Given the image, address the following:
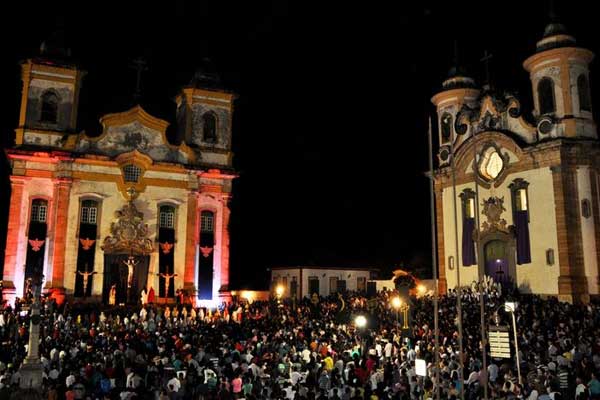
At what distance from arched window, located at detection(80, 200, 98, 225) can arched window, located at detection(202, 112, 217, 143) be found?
31.3 feet

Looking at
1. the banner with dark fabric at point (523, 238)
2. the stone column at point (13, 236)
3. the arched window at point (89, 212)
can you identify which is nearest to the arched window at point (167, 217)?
the arched window at point (89, 212)

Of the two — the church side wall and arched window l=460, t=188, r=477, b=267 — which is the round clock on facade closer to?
arched window l=460, t=188, r=477, b=267

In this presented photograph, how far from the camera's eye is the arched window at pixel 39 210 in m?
36.7

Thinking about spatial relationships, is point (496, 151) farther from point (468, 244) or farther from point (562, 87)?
point (468, 244)

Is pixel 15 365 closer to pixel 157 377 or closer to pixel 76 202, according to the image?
pixel 157 377

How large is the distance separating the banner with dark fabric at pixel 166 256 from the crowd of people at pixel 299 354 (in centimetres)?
503

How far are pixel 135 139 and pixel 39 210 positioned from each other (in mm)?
7852

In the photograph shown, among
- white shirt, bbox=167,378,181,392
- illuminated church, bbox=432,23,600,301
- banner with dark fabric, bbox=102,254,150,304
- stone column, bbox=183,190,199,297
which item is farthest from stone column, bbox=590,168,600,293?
banner with dark fabric, bbox=102,254,150,304

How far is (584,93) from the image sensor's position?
34.8 metres

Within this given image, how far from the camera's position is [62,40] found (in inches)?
1567

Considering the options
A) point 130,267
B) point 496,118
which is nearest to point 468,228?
point 496,118

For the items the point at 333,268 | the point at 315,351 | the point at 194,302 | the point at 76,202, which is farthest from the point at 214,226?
the point at 315,351

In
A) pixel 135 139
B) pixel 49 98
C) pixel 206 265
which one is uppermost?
pixel 49 98

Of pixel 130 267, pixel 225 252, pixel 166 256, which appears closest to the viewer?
pixel 130 267
